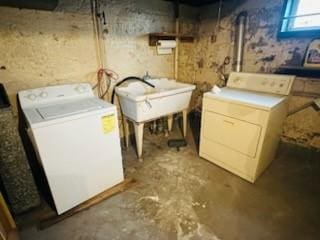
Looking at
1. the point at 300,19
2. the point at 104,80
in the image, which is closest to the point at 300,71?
the point at 300,19

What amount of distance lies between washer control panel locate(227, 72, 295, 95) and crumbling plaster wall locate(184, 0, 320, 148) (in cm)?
27

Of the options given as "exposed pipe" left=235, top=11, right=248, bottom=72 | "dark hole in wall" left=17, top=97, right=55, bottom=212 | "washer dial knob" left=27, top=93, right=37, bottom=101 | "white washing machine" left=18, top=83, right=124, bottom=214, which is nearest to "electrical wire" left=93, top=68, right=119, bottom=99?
"white washing machine" left=18, top=83, right=124, bottom=214

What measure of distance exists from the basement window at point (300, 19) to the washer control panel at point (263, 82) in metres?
0.48

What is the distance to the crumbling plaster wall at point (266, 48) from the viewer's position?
2061mm

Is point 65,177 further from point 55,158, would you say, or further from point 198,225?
point 198,225

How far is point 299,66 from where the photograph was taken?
2012 mm

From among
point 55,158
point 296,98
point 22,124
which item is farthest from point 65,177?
point 296,98

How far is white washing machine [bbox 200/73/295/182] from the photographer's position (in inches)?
65.4

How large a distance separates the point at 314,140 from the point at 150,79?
2.07 meters

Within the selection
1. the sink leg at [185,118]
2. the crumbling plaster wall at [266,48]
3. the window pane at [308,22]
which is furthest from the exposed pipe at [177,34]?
the window pane at [308,22]

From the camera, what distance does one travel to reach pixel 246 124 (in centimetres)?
172

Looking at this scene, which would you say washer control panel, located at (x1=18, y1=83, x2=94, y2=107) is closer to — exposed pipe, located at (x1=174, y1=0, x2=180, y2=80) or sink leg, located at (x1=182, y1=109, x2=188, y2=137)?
sink leg, located at (x1=182, y1=109, x2=188, y2=137)

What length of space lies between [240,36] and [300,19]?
2.04 feet

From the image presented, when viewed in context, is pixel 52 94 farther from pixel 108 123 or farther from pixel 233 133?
pixel 233 133
